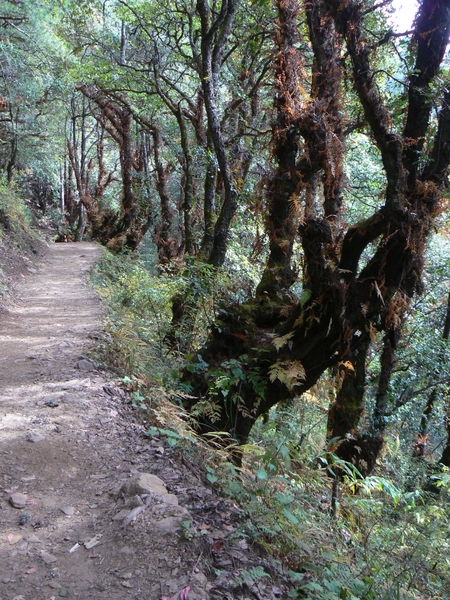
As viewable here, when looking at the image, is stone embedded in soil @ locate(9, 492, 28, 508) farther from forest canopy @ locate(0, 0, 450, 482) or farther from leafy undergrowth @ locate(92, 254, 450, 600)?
forest canopy @ locate(0, 0, 450, 482)

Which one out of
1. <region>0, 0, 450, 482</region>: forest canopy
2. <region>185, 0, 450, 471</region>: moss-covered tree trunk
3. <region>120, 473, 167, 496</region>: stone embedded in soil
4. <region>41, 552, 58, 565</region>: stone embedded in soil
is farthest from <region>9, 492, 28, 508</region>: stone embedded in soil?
<region>185, 0, 450, 471</region>: moss-covered tree trunk

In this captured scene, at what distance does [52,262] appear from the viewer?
1586cm

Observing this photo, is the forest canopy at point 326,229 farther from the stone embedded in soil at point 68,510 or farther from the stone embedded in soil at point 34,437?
the stone embedded in soil at point 68,510

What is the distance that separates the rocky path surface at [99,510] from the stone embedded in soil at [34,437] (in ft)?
0.05

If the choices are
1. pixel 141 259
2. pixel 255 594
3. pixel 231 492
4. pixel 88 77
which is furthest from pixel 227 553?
pixel 141 259

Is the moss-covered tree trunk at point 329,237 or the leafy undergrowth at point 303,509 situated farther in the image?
the moss-covered tree trunk at point 329,237

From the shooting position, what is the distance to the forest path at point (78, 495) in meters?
2.51

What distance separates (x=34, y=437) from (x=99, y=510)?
119 centimetres

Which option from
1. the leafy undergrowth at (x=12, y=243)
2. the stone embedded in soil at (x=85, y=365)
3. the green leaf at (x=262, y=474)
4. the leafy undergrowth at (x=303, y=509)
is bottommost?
the leafy undergrowth at (x=303, y=509)

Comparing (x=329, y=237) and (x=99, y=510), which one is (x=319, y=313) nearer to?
(x=329, y=237)

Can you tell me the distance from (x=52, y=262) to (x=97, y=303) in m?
6.66

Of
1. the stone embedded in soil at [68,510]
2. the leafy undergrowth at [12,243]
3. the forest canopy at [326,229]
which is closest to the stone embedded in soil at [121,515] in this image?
the stone embedded in soil at [68,510]

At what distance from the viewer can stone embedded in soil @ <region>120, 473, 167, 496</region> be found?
3.21 metres

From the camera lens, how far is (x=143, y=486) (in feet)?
10.6
